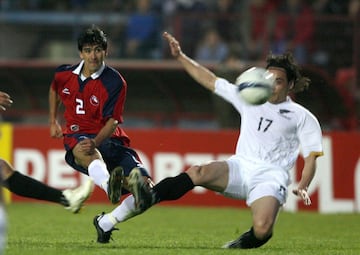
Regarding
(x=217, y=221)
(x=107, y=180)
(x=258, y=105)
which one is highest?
(x=258, y=105)

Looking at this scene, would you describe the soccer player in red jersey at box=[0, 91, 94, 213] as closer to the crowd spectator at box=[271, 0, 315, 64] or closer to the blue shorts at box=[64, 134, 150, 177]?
the blue shorts at box=[64, 134, 150, 177]

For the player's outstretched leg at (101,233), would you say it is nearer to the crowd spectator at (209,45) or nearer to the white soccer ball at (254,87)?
the white soccer ball at (254,87)

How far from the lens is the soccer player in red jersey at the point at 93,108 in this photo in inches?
412

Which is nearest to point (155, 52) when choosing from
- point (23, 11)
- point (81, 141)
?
point (23, 11)

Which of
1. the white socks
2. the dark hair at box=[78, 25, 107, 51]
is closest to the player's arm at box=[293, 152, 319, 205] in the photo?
the white socks

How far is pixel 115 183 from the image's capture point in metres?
→ 9.61

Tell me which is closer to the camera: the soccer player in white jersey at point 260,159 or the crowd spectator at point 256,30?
the soccer player in white jersey at point 260,159

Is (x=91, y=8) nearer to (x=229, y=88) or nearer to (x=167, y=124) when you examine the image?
(x=167, y=124)

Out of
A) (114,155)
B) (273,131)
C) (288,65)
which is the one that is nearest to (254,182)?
(273,131)

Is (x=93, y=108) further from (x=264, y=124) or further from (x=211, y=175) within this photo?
(x=264, y=124)

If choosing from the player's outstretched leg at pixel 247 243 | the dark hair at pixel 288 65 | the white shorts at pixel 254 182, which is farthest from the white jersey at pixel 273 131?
the player's outstretched leg at pixel 247 243

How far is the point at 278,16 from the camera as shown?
65.9 ft

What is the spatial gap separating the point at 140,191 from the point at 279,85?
1737mm

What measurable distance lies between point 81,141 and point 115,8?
38.0 feet
